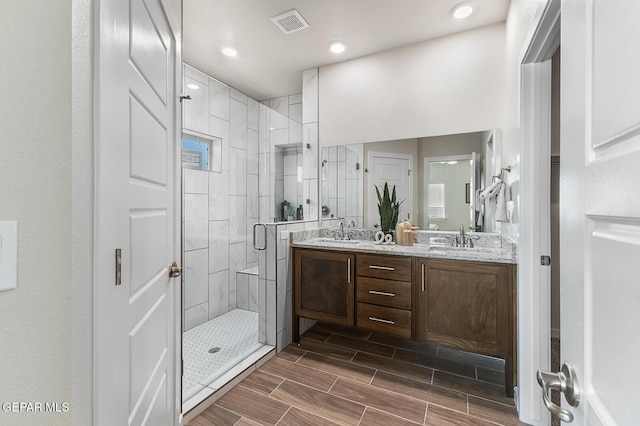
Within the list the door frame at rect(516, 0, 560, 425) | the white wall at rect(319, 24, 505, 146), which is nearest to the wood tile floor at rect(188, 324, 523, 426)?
the door frame at rect(516, 0, 560, 425)

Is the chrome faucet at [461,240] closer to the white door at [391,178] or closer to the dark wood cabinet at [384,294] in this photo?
the white door at [391,178]

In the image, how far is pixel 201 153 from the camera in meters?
2.91

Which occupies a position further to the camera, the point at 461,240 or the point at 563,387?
the point at 461,240

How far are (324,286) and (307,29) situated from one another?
219cm

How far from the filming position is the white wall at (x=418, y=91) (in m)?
2.26

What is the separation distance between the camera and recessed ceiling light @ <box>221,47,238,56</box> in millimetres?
2555

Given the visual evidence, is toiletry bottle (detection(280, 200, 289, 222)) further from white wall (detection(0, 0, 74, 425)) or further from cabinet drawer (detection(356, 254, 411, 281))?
white wall (detection(0, 0, 74, 425))

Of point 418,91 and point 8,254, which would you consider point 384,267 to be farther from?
point 8,254

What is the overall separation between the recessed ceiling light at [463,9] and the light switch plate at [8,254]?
2.66 metres

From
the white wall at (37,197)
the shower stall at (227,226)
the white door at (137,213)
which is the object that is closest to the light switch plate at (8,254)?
the white wall at (37,197)

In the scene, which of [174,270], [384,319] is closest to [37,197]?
[174,270]

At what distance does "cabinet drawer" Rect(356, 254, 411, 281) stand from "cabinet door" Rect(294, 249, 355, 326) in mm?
86

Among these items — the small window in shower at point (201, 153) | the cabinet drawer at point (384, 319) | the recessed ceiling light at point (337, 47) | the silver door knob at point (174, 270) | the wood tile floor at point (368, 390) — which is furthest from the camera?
the small window in shower at point (201, 153)

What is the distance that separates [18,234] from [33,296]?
12 centimetres
